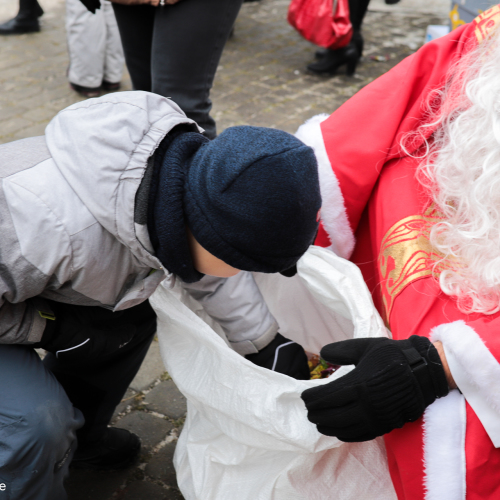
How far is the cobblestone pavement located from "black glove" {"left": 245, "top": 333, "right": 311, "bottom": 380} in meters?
0.48

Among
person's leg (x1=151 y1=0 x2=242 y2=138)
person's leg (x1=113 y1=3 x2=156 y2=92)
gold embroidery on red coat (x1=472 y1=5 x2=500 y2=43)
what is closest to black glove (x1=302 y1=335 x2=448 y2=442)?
gold embroidery on red coat (x1=472 y1=5 x2=500 y2=43)

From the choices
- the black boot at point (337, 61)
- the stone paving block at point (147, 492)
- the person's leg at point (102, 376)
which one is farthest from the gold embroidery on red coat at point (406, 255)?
the black boot at point (337, 61)

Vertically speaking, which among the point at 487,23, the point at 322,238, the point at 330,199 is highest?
the point at 487,23

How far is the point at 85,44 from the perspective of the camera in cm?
347

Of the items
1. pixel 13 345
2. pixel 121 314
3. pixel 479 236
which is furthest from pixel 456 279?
pixel 13 345

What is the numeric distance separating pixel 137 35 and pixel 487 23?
121 cm

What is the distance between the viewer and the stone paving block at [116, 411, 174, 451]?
1.65 meters

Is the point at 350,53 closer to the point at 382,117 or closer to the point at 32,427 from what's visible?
the point at 382,117

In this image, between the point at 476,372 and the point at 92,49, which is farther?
the point at 92,49

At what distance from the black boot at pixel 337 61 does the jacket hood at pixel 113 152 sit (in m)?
3.42

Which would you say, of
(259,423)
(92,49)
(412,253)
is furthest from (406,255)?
(92,49)

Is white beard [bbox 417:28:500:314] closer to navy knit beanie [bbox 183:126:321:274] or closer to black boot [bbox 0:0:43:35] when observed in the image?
navy knit beanie [bbox 183:126:321:274]

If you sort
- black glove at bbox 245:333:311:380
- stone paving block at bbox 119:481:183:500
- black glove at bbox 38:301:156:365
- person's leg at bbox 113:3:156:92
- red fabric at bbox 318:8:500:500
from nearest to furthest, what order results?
red fabric at bbox 318:8:500:500, black glove at bbox 38:301:156:365, black glove at bbox 245:333:311:380, stone paving block at bbox 119:481:183:500, person's leg at bbox 113:3:156:92

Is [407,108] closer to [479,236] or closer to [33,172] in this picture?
[479,236]
